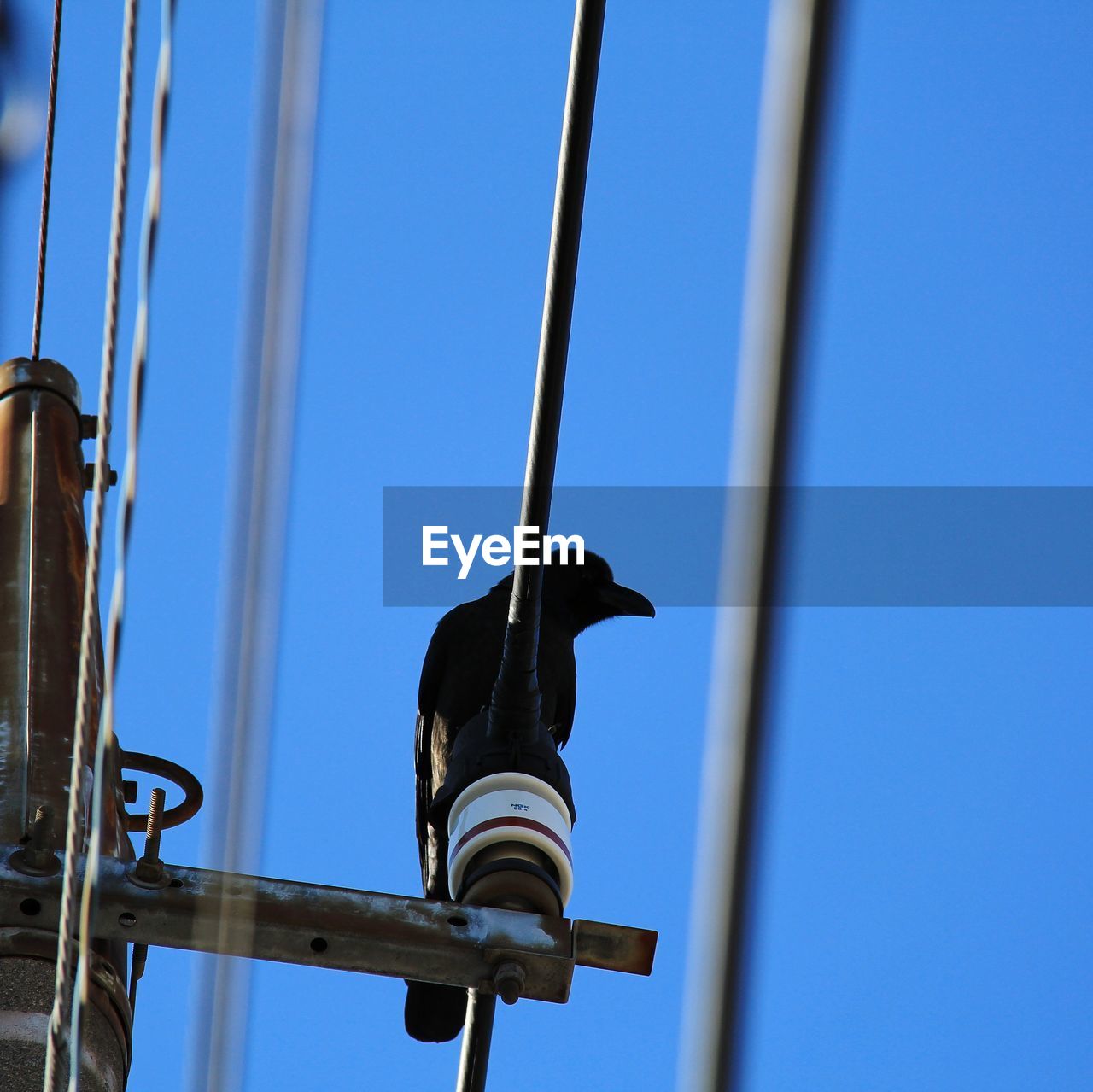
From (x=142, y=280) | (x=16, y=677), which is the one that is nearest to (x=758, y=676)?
(x=142, y=280)

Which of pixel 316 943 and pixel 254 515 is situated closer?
pixel 254 515

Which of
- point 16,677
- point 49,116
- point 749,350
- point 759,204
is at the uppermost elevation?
point 49,116

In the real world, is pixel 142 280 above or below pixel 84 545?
below

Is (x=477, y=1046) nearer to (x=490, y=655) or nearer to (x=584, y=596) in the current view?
(x=490, y=655)

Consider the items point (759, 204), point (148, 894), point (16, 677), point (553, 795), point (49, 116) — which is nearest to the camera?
point (759, 204)

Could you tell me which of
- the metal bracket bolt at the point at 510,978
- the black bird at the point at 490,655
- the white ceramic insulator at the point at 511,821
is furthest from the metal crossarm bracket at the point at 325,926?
the black bird at the point at 490,655

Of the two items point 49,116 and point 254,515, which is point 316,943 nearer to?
point 254,515

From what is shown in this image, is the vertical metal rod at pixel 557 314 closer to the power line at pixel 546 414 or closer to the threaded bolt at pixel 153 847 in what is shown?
the power line at pixel 546 414

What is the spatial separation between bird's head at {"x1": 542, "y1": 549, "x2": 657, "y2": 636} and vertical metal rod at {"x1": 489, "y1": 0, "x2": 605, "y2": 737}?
9.68 ft

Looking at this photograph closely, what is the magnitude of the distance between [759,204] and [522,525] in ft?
5.64

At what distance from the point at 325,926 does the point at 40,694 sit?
966mm

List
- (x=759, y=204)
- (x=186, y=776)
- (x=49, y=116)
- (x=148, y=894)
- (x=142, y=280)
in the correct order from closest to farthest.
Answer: (x=759, y=204) < (x=142, y=280) < (x=148, y=894) < (x=186, y=776) < (x=49, y=116)

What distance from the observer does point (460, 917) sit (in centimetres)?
305

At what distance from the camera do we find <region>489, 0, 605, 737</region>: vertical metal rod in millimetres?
2855
